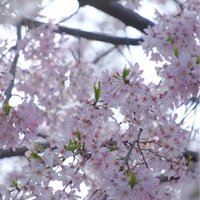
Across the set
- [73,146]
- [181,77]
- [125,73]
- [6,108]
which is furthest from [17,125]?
[181,77]

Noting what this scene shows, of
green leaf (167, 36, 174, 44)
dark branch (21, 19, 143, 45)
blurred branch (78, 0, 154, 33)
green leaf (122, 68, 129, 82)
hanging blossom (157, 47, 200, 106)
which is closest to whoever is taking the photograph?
green leaf (122, 68, 129, 82)

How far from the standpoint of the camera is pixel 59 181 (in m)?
3.29

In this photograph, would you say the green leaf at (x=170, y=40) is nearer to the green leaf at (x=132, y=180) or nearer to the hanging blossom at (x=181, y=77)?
the hanging blossom at (x=181, y=77)

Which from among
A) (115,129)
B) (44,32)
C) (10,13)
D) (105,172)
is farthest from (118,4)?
(105,172)

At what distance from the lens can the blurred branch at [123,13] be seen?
5848mm

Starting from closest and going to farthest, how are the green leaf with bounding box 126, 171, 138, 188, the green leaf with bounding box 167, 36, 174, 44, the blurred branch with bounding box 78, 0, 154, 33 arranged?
1. the green leaf with bounding box 126, 171, 138, 188
2. the green leaf with bounding box 167, 36, 174, 44
3. the blurred branch with bounding box 78, 0, 154, 33

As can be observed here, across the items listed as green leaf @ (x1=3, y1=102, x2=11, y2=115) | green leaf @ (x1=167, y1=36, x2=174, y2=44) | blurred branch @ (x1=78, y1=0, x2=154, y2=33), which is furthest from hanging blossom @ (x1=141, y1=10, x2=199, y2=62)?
green leaf @ (x1=3, y1=102, x2=11, y2=115)

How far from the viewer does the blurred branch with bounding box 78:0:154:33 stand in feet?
19.2

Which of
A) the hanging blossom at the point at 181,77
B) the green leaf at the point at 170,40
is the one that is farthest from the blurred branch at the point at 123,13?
the hanging blossom at the point at 181,77

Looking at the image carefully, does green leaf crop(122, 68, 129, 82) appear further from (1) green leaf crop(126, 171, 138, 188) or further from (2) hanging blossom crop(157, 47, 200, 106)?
(1) green leaf crop(126, 171, 138, 188)

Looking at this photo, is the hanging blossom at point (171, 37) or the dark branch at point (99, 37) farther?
the dark branch at point (99, 37)

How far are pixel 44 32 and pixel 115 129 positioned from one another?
2.31 m

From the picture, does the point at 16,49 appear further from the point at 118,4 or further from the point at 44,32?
the point at 118,4

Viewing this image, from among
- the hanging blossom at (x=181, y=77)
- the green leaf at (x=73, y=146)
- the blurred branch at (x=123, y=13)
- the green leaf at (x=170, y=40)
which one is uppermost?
the hanging blossom at (x=181, y=77)
